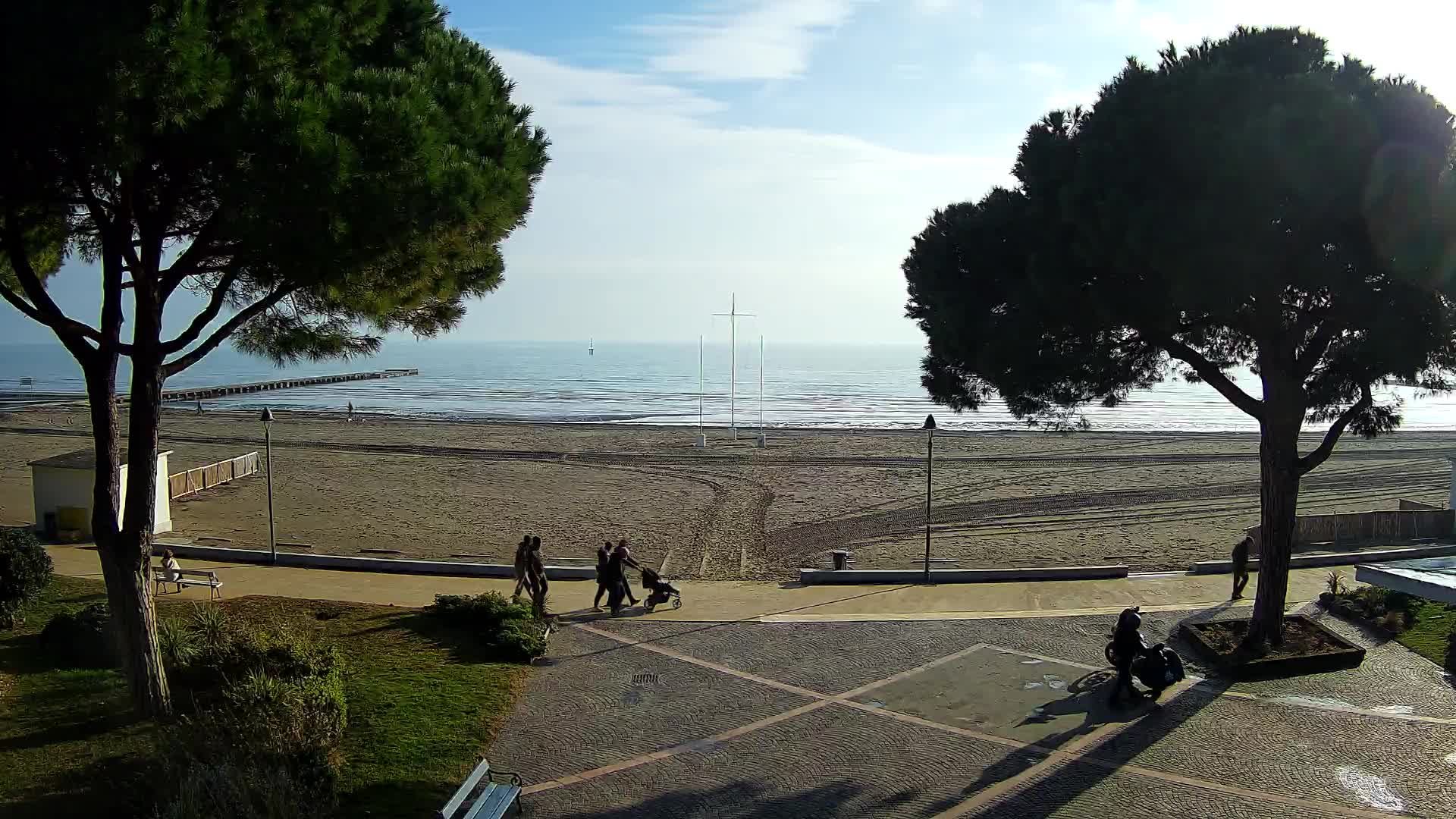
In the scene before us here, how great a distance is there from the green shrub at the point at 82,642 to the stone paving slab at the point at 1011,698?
862 centimetres

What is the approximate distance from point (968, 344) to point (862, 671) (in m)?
4.45

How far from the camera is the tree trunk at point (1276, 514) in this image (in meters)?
12.4

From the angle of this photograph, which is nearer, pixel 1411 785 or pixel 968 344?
pixel 1411 785

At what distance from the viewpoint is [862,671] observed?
12.2m

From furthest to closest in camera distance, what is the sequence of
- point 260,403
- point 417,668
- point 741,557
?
point 260,403 → point 741,557 → point 417,668

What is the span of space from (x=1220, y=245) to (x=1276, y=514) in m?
4.38

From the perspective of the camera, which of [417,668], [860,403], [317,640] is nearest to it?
[417,668]

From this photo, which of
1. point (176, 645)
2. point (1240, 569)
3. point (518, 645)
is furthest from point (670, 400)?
point (176, 645)

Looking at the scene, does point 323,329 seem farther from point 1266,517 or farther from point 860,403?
point 860,403

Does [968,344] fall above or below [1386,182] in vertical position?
below

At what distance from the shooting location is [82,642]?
1105 cm

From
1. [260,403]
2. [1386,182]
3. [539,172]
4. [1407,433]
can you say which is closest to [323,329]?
[539,172]

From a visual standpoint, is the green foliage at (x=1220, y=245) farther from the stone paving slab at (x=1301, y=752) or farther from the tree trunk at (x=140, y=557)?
the tree trunk at (x=140, y=557)

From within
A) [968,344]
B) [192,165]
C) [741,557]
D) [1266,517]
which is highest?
[192,165]
